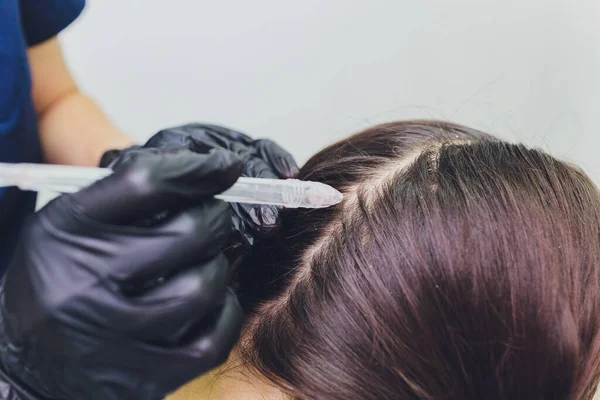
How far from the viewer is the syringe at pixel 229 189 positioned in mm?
517

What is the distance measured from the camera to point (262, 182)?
560 mm

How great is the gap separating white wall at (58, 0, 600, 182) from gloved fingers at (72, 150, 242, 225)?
2.40 ft

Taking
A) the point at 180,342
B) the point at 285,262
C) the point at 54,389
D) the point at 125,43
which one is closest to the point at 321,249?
the point at 285,262

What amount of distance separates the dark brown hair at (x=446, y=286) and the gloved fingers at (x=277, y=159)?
0.61 feet

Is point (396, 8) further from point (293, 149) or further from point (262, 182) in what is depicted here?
point (262, 182)

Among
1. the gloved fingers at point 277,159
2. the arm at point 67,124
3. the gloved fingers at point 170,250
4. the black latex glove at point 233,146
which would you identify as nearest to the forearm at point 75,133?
the arm at point 67,124

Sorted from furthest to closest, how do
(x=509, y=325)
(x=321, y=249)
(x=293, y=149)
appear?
(x=293, y=149), (x=321, y=249), (x=509, y=325)

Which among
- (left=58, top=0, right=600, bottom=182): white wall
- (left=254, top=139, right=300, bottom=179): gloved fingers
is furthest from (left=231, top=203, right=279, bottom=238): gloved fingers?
(left=58, top=0, right=600, bottom=182): white wall

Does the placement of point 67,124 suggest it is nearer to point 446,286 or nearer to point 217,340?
point 217,340

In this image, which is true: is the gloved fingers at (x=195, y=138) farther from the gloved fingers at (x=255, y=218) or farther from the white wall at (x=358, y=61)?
the white wall at (x=358, y=61)

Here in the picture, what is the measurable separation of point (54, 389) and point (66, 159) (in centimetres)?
61

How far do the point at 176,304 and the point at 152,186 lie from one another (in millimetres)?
126

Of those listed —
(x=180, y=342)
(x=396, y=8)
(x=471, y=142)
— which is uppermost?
(x=396, y=8)

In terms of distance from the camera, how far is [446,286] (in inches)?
20.1
